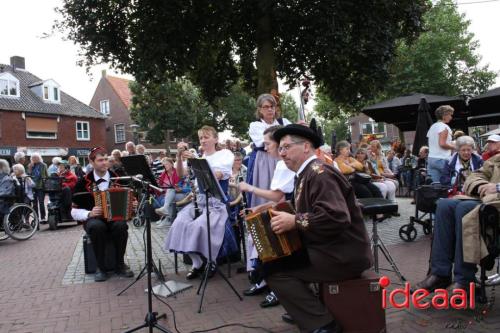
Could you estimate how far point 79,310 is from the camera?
4.54 meters

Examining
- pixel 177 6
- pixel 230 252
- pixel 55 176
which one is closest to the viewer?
pixel 230 252

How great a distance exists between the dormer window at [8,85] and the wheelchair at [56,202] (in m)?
23.8

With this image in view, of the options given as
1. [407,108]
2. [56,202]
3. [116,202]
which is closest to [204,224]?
[116,202]

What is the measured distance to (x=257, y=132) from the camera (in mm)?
4973

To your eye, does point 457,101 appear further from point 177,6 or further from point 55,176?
point 55,176

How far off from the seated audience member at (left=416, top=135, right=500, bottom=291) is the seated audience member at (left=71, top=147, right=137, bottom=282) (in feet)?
12.8

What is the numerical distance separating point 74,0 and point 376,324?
1117 cm

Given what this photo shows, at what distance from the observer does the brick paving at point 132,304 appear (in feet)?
12.2

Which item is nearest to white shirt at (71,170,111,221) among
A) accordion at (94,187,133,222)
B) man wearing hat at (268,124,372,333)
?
accordion at (94,187,133,222)

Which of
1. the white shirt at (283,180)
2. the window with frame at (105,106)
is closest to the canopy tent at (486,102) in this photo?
the white shirt at (283,180)

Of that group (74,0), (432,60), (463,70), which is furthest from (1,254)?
(463,70)

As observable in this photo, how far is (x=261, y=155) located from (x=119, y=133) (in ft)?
137

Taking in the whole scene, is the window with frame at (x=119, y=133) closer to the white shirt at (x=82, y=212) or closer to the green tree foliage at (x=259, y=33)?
the green tree foliage at (x=259, y=33)

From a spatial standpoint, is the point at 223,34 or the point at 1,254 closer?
the point at 1,254
